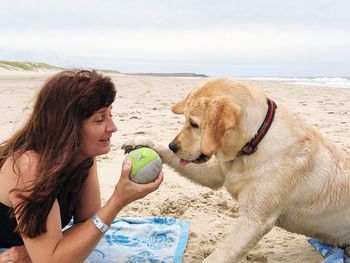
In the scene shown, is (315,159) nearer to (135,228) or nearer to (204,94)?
(204,94)

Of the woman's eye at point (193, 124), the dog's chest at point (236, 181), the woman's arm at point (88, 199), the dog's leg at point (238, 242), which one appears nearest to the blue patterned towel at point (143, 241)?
the woman's arm at point (88, 199)

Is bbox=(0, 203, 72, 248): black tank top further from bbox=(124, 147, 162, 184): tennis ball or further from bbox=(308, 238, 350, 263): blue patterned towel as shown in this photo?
bbox=(308, 238, 350, 263): blue patterned towel

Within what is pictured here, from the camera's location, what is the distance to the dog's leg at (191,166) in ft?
13.3

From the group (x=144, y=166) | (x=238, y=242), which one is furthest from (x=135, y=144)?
(x=238, y=242)

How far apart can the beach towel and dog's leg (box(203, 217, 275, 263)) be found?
645 mm

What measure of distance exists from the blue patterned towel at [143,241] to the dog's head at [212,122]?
0.91 m

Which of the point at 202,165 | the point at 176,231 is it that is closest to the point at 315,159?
the point at 202,165

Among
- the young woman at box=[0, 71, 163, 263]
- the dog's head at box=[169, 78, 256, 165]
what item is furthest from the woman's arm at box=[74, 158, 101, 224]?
the dog's head at box=[169, 78, 256, 165]

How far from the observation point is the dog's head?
3.32 meters

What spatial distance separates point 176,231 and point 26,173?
186 cm

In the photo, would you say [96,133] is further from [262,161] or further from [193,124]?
[262,161]

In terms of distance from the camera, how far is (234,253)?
335cm

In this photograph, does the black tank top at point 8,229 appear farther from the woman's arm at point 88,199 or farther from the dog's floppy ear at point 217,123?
the dog's floppy ear at point 217,123

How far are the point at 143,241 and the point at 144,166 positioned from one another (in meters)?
1.38
